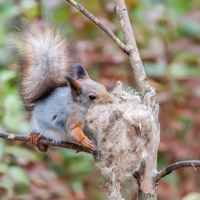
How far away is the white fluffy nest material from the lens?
809 mm

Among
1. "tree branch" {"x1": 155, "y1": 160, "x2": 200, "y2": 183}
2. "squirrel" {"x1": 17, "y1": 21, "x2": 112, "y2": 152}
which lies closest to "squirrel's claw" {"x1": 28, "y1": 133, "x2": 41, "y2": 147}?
"squirrel" {"x1": 17, "y1": 21, "x2": 112, "y2": 152}

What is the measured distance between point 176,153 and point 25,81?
1.11 metres

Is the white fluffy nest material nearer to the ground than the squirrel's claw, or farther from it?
nearer to the ground

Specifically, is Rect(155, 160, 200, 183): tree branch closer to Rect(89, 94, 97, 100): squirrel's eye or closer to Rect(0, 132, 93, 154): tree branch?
Rect(0, 132, 93, 154): tree branch

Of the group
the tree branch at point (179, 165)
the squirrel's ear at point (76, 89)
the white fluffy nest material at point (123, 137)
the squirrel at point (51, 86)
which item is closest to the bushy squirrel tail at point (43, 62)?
the squirrel at point (51, 86)

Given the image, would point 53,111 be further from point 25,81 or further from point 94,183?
point 94,183

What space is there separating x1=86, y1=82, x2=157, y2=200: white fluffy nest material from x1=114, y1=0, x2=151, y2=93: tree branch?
0.19 feet

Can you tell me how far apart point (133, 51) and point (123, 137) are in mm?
239

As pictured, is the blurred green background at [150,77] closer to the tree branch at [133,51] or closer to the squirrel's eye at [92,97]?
the squirrel's eye at [92,97]

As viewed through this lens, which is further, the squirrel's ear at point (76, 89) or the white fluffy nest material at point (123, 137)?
the squirrel's ear at point (76, 89)

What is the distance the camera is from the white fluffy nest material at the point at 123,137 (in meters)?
0.81

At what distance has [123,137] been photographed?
2.75ft

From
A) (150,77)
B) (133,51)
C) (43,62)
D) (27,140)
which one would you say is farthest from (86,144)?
(150,77)

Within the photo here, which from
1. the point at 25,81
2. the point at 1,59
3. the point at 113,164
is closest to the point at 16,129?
the point at 25,81
